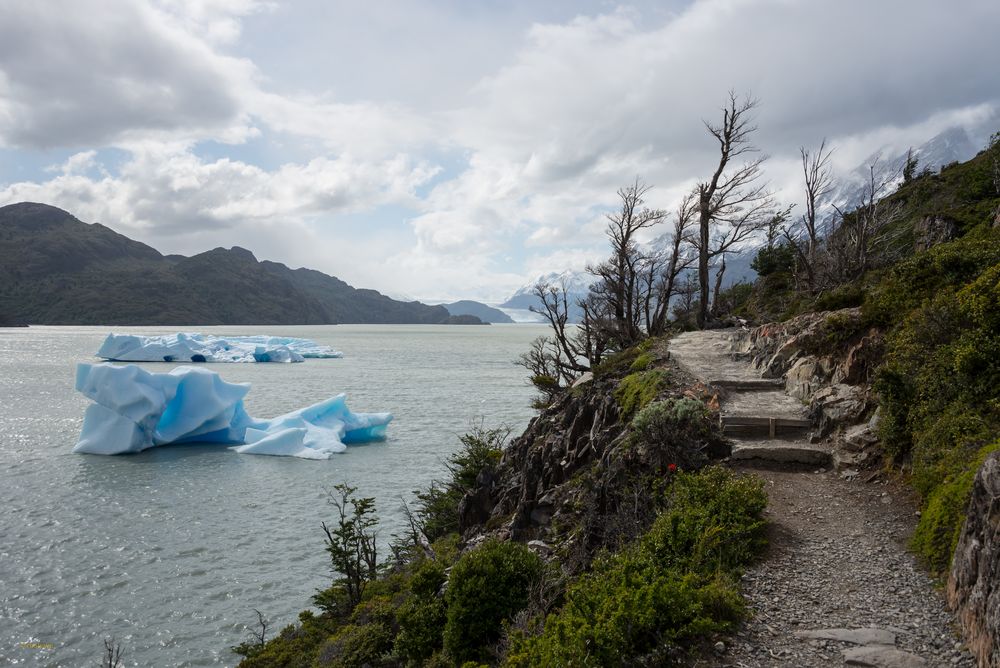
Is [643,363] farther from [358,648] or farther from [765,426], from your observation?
[358,648]

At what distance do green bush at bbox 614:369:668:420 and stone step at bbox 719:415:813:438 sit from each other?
1.54 meters

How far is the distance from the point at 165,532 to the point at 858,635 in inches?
667

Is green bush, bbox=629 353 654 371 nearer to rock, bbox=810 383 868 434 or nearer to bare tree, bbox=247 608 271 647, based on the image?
rock, bbox=810 383 868 434

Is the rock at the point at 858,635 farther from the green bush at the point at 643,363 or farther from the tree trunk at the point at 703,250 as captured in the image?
the tree trunk at the point at 703,250

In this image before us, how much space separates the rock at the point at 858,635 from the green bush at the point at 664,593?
1.67 feet

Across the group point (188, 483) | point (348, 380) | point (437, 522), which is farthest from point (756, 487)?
point (348, 380)

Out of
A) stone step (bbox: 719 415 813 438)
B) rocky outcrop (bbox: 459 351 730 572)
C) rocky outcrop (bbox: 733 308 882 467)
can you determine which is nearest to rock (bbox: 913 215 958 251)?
rocky outcrop (bbox: 733 308 882 467)

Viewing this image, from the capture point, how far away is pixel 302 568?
45.6 ft

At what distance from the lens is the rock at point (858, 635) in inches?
156

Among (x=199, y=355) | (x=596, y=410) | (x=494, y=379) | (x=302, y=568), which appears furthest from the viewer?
(x=199, y=355)

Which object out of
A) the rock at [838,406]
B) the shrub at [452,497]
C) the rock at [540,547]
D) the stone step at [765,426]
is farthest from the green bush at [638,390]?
the shrub at [452,497]

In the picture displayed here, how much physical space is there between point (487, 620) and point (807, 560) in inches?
128

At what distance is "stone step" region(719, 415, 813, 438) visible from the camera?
8344 millimetres

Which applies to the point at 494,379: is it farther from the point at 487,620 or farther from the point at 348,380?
the point at 487,620
